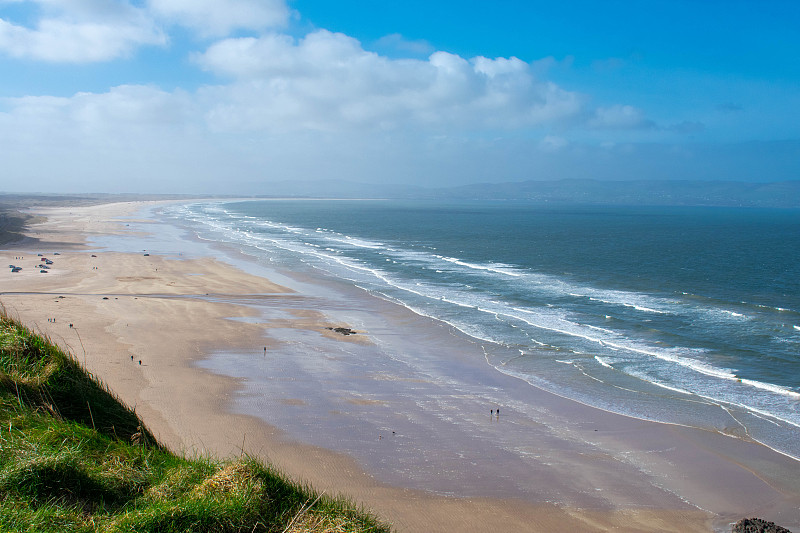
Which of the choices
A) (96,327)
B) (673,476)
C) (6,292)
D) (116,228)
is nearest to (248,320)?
(96,327)

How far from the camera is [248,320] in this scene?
26594 millimetres

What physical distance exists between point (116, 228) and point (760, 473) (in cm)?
8367

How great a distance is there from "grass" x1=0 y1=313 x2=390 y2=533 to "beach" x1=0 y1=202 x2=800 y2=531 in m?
2.30

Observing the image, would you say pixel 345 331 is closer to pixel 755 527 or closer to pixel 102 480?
pixel 755 527

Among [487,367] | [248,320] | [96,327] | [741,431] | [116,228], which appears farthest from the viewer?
[116,228]

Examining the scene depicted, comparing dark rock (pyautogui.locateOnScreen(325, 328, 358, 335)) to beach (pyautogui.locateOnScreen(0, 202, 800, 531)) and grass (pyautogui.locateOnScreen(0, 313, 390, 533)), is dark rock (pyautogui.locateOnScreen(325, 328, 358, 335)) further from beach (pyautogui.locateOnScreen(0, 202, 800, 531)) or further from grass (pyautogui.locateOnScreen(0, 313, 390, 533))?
grass (pyautogui.locateOnScreen(0, 313, 390, 533))

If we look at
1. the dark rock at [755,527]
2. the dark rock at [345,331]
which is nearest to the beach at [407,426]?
the dark rock at [345,331]

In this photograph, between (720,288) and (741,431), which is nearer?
(741,431)

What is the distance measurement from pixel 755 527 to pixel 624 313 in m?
20.2

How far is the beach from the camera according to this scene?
11109 millimetres

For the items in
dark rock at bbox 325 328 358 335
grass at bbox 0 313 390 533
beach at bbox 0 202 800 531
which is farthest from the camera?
dark rock at bbox 325 328 358 335

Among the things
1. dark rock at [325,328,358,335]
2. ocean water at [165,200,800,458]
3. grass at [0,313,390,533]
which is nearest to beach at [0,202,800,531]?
dark rock at [325,328,358,335]

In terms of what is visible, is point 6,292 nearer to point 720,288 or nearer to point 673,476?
point 673,476

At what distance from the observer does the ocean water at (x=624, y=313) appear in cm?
1747
